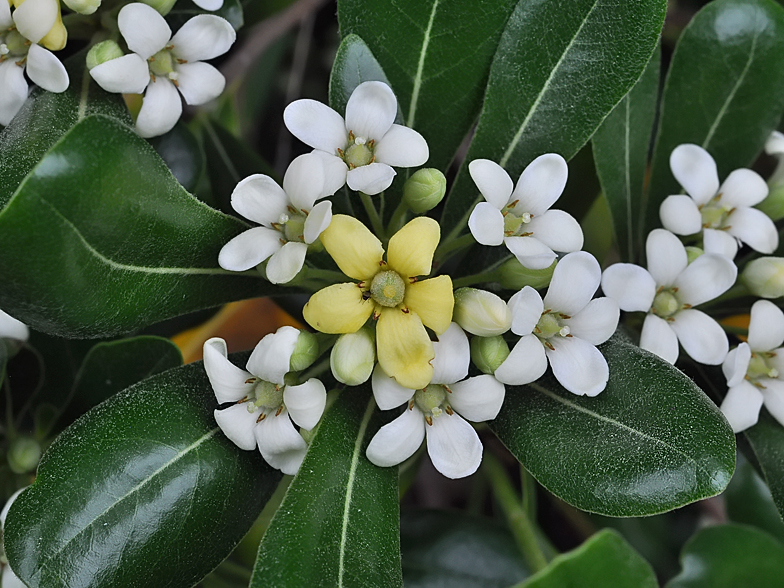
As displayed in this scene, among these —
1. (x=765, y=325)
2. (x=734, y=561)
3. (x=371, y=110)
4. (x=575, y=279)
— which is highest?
(x=371, y=110)

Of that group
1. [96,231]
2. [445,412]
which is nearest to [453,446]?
[445,412]

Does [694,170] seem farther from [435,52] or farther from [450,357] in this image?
[450,357]

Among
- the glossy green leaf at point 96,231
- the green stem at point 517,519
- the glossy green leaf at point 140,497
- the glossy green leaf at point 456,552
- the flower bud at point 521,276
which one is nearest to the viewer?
the glossy green leaf at point 96,231

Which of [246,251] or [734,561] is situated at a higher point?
[246,251]

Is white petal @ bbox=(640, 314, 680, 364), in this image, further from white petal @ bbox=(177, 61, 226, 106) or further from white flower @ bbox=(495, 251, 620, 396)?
white petal @ bbox=(177, 61, 226, 106)

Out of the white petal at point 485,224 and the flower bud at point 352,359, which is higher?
the white petal at point 485,224

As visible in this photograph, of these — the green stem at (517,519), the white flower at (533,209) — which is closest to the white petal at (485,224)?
the white flower at (533,209)

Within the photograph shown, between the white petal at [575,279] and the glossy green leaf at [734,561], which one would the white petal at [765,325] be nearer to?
the white petal at [575,279]
